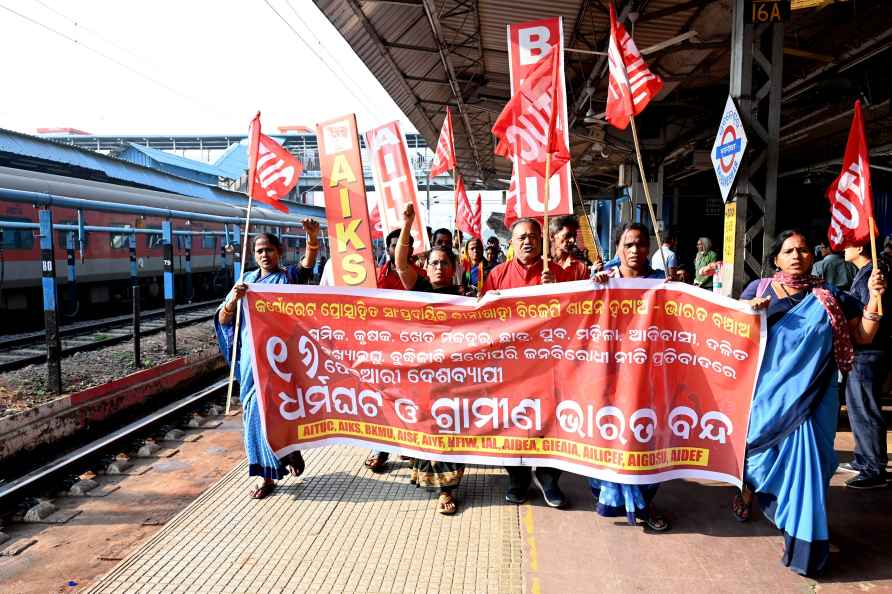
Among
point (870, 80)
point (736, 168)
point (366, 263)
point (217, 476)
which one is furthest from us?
point (870, 80)

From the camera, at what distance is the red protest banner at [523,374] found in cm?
328

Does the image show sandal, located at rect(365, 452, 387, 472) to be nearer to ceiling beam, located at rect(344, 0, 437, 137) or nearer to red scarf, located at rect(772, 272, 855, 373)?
red scarf, located at rect(772, 272, 855, 373)

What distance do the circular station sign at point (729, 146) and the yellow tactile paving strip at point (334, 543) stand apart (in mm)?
3823

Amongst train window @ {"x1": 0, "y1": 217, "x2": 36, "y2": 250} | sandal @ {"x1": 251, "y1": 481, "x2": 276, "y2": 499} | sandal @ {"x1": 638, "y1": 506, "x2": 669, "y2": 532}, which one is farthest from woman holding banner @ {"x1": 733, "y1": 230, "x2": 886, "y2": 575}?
train window @ {"x1": 0, "y1": 217, "x2": 36, "y2": 250}

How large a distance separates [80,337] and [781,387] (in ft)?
37.0

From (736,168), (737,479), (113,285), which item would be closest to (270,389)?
(737,479)

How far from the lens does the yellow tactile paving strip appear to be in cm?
307

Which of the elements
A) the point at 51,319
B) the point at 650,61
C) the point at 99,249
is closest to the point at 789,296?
the point at 51,319

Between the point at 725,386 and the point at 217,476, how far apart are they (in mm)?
3908

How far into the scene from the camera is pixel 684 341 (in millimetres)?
3303

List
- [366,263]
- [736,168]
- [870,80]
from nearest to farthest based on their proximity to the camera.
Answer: [366,263] → [736,168] → [870,80]

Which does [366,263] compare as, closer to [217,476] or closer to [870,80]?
[217,476]

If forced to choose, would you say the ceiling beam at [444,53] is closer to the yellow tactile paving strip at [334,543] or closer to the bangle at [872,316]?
the yellow tactile paving strip at [334,543]

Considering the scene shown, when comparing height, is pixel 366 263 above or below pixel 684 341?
above
